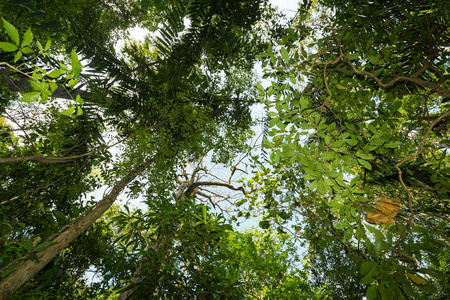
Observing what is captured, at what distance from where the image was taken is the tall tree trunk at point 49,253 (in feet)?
6.52

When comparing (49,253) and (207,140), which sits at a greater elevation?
(207,140)

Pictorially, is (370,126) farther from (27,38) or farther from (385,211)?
(27,38)

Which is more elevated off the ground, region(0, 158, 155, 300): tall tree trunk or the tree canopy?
the tree canopy

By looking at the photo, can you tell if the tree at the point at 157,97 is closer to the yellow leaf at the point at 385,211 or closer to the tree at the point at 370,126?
the tree at the point at 370,126

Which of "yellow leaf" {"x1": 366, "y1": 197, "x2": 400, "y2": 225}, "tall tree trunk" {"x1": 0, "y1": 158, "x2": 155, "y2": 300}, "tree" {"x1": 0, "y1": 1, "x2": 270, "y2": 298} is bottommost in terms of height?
"tall tree trunk" {"x1": 0, "y1": 158, "x2": 155, "y2": 300}

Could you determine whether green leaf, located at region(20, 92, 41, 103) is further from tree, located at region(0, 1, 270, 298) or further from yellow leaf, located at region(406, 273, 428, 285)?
yellow leaf, located at region(406, 273, 428, 285)

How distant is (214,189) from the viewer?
8352 mm

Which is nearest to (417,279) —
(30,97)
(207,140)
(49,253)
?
(30,97)

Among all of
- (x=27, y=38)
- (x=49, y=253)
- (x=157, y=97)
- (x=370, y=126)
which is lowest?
(x=49, y=253)

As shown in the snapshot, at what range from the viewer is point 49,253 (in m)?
2.51

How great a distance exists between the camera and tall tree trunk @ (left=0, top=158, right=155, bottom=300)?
199 centimetres

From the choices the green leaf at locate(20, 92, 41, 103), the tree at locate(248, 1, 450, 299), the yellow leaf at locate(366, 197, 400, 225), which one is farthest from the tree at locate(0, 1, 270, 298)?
the yellow leaf at locate(366, 197, 400, 225)

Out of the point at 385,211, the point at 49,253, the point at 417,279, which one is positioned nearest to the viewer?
the point at 417,279

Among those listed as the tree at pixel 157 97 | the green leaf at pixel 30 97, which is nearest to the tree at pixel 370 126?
the green leaf at pixel 30 97
